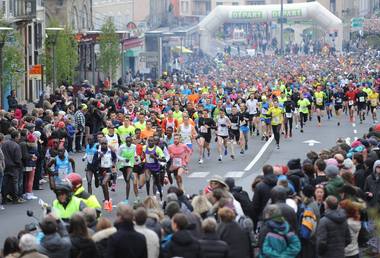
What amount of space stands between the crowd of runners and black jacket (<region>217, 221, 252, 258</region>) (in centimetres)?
16

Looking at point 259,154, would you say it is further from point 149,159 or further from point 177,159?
point 149,159

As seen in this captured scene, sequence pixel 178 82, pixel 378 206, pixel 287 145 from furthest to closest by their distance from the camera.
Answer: pixel 178 82 < pixel 287 145 < pixel 378 206

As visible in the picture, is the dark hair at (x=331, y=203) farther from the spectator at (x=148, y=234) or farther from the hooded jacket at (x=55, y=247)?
the hooded jacket at (x=55, y=247)

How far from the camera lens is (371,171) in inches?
844

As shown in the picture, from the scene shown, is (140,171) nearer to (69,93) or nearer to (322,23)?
(69,93)

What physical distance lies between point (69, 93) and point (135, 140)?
19.3m

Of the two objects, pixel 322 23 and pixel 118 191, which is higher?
pixel 322 23

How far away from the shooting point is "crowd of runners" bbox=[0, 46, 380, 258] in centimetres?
2612

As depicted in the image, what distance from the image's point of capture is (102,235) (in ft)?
51.5

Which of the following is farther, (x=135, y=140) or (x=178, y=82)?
(x=178, y=82)

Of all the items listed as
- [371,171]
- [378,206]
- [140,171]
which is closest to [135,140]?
[140,171]

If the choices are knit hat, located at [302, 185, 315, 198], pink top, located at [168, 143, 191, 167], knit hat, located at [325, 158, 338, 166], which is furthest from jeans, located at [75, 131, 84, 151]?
knit hat, located at [302, 185, 315, 198]

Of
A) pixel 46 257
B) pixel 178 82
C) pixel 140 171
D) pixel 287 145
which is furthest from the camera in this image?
pixel 178 82

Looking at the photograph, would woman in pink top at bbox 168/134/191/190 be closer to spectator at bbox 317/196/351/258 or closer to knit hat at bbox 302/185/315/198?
knit hat at bbox 302/185/315/198
